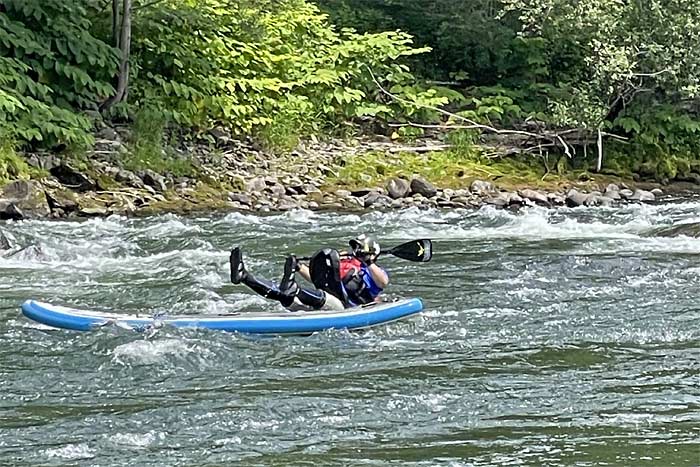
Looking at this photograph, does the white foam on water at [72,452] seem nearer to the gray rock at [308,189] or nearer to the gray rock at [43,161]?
the gray rock at [43,161]

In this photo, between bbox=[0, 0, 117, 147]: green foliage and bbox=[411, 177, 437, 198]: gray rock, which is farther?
bbox=[411, 177, 437, 198]: gray rock

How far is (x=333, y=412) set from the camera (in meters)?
5.06

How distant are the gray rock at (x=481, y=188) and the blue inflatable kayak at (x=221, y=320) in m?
8.61

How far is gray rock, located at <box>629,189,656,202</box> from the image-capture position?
15.4 m

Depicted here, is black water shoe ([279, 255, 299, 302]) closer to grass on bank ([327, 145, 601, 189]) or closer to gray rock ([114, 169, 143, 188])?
gray rock ([114, 169, 143, 188])

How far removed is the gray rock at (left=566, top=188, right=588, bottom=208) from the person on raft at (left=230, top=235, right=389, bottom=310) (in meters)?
8.02

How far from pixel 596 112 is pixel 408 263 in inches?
297

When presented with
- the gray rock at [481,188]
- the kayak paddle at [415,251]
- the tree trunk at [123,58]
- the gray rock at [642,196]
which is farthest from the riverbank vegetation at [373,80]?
the kayak paddle at [415,251]

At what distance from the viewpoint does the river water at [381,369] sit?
14.9ft

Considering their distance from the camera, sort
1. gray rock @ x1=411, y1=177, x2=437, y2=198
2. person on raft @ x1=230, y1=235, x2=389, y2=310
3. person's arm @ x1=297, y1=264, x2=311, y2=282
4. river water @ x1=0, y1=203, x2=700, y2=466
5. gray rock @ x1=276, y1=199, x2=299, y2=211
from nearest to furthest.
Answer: river water @ x1=0, y1=203, x2=700, y2=466 < person on raft @ x1=230, y1=235, x2=389, y2=310 < person's arm @ x1=297, y1=264, x2=311, y2=282 < gray rock @ x1=276, y1=199, x2=299, y2=211 < gray rock @ x1=411, y1=177, x2=437, y2=198

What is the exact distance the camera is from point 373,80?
1789cm

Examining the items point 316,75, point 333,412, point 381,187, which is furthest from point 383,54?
point 333,412

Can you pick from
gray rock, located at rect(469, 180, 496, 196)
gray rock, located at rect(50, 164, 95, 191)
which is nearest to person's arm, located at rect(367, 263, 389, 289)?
gray rock, located at rect(50, 164, 95, 191)

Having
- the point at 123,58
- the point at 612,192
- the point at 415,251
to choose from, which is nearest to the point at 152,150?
the point at 123,58
